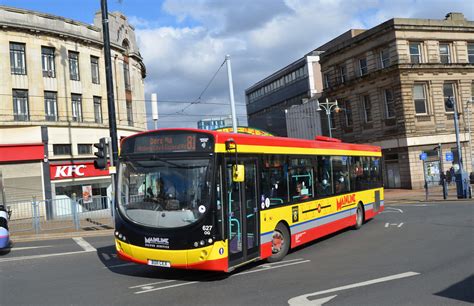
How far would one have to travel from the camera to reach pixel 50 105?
29.7m

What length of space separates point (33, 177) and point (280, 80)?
1791 inches

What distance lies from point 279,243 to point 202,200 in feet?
9.66

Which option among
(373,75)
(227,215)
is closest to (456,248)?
(227,215)

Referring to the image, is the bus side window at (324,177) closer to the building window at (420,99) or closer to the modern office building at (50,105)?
the modern office building at (50,105)

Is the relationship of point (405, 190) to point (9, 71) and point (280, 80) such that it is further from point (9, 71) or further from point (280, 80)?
point (280, 80)

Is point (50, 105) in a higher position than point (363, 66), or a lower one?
lower

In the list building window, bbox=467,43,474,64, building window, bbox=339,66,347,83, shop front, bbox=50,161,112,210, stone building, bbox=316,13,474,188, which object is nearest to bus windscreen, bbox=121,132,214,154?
shop front, bbox=50,161,112,210

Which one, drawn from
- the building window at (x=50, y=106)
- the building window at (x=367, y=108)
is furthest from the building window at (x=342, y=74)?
the building window at (x=50, y=106)

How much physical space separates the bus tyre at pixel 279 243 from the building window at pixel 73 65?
2515cm

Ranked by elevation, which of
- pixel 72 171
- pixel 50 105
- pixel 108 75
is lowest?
pixel 72 171

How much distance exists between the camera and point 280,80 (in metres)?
67.3

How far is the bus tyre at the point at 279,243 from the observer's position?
9.98 meters

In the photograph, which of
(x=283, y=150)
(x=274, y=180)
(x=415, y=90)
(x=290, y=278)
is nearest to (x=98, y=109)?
(x=283, y=150)

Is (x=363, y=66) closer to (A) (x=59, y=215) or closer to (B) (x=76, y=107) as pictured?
(B) (x=76, y=107)
